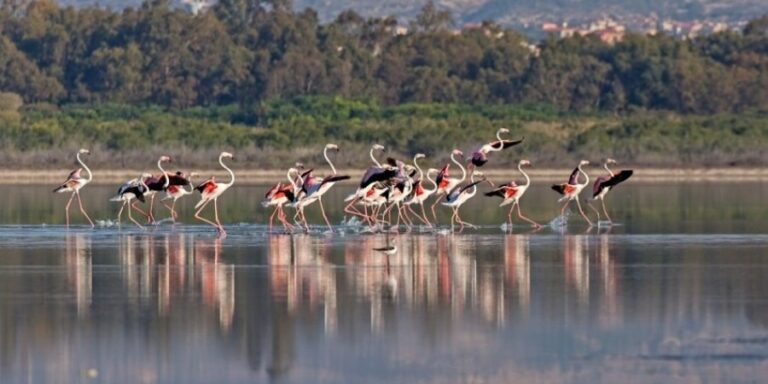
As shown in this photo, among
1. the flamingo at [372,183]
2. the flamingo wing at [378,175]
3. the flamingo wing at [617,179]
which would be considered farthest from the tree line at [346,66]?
the flamingo wing at [378,175]

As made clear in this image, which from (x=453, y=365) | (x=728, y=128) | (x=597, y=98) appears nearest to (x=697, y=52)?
(x=597, y=98)

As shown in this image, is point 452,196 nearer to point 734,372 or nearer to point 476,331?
point 476,331

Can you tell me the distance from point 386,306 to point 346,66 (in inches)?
2103

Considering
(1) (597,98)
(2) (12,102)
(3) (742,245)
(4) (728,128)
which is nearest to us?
(3) (742,245)

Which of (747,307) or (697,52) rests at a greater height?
(697,52)

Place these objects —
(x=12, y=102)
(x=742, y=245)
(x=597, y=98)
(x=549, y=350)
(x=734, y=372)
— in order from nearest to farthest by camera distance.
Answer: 1. (x=734, y=372)
2. (x=549, y=350)
3. (x=742, y=245)
4. (x=12, y=102)
5. (x=597, y=98)

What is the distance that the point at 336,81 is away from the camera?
6656cm

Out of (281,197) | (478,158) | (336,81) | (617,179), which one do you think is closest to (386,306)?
(281,197)

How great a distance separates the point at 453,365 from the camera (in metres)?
11.8

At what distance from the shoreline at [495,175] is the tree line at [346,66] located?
17131 mm

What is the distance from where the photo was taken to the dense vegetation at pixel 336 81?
50.8m

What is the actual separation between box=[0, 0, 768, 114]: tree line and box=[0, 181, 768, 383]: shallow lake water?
4099cm

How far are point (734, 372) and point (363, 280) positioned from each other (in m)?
5.71

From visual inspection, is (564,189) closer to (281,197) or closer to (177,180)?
(281,197)
